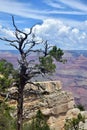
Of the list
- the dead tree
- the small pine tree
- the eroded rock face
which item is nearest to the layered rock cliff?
the eroded rock face

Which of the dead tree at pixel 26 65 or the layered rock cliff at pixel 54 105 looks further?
the layered rock cliff at pixel 54 105

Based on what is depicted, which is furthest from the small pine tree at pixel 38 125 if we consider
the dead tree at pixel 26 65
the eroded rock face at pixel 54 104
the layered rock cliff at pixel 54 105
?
the dead tree at pixel 26 65

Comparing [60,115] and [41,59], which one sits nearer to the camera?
[41,59]

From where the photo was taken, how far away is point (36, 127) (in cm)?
8950

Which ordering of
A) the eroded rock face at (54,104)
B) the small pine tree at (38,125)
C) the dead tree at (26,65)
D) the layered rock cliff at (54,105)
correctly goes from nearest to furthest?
the dead tree at (26,65) < the small pine tree at (38,125) < the layered rock cliff at (54,105) < the eroded rock face at (54,104)

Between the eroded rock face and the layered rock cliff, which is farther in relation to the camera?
the eroded rock face

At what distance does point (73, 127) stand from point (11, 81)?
56.6 metres

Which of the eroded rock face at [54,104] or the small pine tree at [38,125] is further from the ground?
the small pine tree at [38,125]

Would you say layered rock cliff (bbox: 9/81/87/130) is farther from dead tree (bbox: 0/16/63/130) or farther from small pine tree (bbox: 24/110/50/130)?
dead tree (bbox: 0/16/63/130)

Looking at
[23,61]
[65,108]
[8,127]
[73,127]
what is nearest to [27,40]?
[23,61]

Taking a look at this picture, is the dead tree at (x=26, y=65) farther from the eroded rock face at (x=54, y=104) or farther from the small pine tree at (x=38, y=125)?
the eroded rock face at (x=54, y=104)

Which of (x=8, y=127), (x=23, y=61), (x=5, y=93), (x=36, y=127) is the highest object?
(x=23, y=61)

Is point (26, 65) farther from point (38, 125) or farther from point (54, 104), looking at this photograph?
point (54, 104)

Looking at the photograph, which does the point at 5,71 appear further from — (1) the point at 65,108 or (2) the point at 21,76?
(1) the point at 65,108
